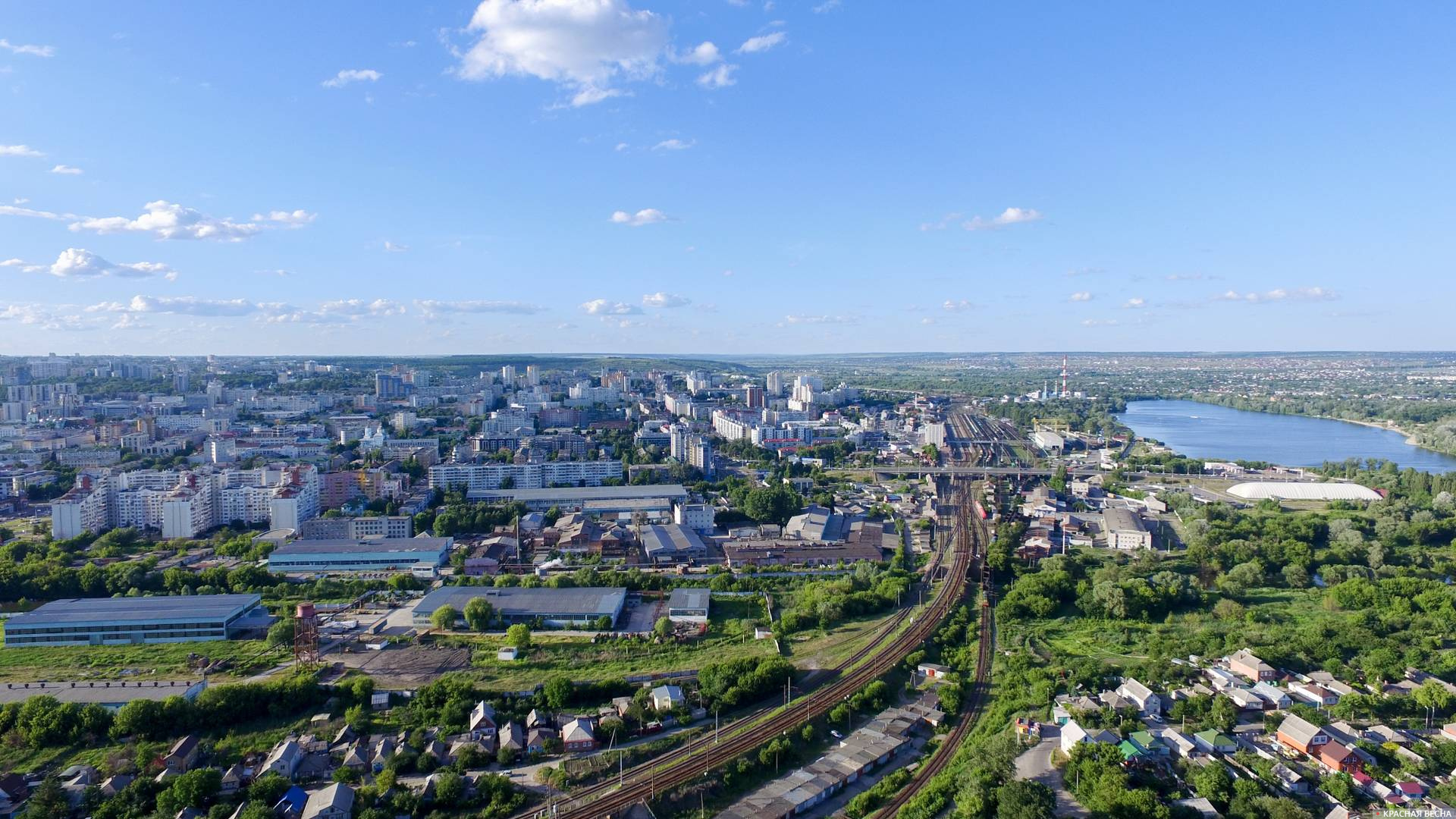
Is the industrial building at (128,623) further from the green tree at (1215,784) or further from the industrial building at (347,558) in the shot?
the green tree at (1215,784)

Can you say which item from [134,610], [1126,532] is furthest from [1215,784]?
[134,610]

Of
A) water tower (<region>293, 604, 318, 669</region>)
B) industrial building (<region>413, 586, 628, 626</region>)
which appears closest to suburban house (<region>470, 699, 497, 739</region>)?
water tower (<region>293, 604, 318, 669</region>)

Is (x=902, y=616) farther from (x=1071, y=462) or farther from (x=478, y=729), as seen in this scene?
(x=1071, y=462)

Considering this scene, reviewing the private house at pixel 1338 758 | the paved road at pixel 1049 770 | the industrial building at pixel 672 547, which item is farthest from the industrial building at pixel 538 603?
the private house at pixel 1338 758

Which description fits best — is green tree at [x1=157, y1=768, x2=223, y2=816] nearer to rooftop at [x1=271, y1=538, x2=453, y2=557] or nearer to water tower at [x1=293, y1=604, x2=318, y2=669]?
water tower at [x1=293, y1=604, x2=318, y2=669]

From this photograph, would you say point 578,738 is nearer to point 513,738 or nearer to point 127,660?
point 513,738
